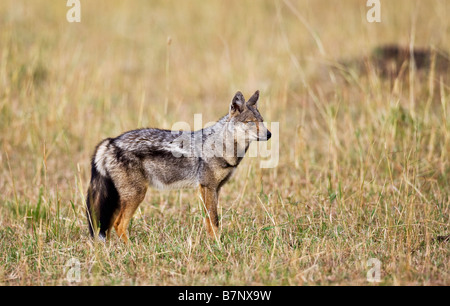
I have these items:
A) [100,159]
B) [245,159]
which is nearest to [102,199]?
[100,159]

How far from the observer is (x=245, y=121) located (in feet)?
18.7

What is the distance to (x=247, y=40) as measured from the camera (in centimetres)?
1270

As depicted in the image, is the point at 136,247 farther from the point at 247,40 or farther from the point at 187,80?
the point at 247,40

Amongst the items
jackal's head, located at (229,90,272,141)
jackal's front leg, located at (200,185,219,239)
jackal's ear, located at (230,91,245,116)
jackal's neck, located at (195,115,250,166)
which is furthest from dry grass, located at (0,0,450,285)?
jackal's ear, located at (230,91,245,116)

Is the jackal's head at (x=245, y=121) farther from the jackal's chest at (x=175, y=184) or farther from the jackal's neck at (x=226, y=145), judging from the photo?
the jackal's chest at (x=175, y=184)

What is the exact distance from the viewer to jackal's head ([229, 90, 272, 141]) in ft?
18.5

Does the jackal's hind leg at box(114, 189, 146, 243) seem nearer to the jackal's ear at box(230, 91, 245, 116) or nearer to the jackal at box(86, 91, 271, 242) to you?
the jackal at box(86, 91, 271, 242)

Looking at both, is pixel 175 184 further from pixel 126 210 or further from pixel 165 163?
pixel 126 210

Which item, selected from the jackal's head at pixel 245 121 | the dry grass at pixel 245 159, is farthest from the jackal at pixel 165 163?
the dry grass at pixel 245 159

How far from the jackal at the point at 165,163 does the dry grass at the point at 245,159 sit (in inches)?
13.4

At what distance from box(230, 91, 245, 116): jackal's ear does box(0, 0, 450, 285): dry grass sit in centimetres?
106

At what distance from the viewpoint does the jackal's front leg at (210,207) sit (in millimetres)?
5566

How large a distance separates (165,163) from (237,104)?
965mm

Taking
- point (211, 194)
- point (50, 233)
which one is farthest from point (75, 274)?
point (211, 194)
